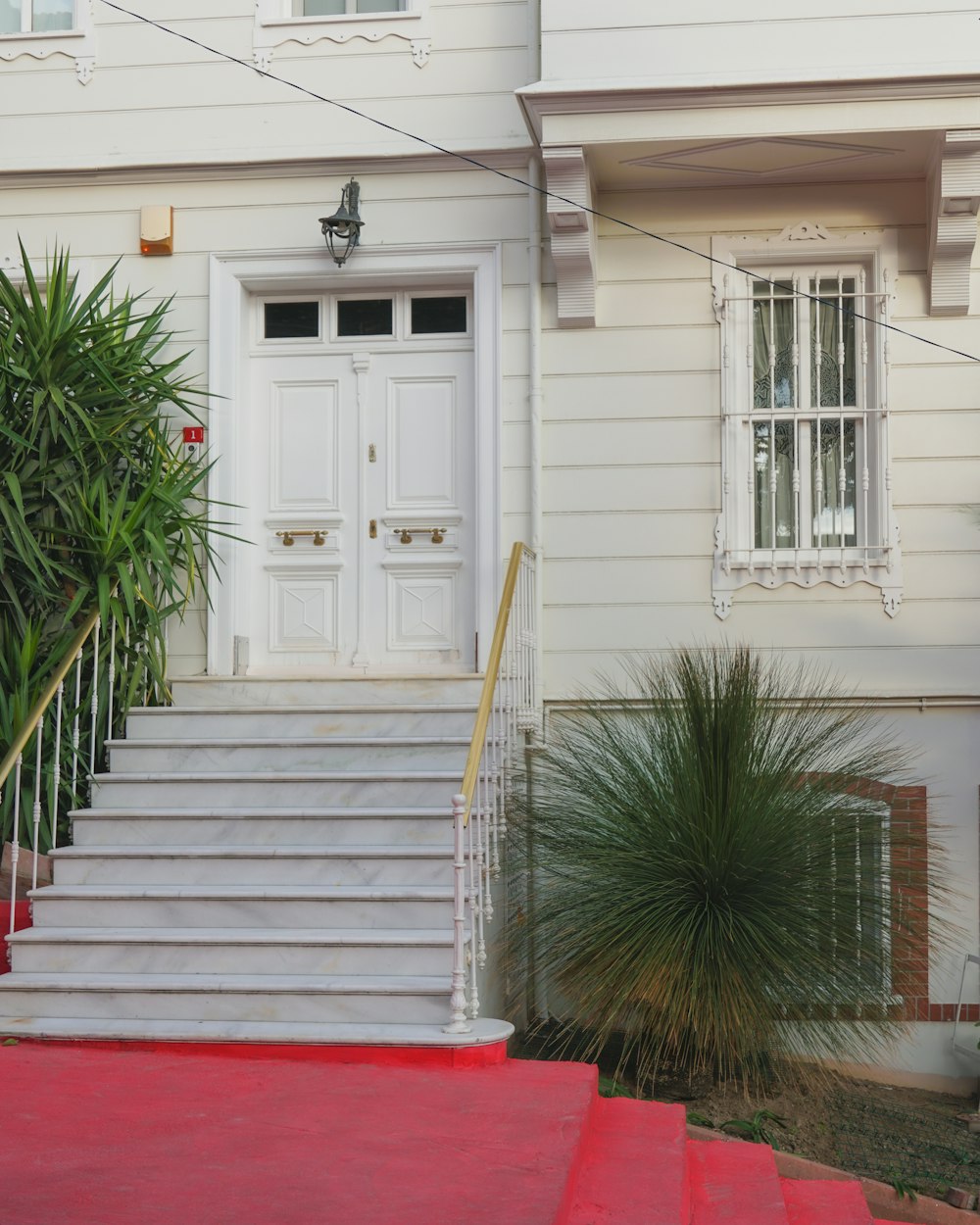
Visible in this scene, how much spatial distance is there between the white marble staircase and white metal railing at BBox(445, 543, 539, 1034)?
124 millimetres

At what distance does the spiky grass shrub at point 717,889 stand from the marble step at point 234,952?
0.57 m

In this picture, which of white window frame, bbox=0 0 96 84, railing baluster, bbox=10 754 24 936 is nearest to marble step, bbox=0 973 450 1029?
railing baluster, bbox=10 754 24 936

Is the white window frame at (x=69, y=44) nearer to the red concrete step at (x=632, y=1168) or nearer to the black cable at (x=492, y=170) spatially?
the black cable at (x=492, y=170)

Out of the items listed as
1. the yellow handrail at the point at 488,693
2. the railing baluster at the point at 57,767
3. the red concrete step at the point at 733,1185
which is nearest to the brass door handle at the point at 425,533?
the yellow handrail at the point at 488,693

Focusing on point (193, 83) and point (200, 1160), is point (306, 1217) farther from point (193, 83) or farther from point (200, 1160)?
point (193, 83)

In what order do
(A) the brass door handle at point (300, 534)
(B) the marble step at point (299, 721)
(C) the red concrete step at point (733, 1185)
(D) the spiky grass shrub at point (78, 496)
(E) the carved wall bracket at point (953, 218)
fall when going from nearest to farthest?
A: (C) the red concrete step at point (733, 1185)
(D) the spiky grass shrub at point (78, 496)
(B) the marble step at point (299, 721)
(E) the carved wall bracket at point (953, 218)
(A) the brass door handle at point (300, 534)

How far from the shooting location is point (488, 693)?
5.58 meters

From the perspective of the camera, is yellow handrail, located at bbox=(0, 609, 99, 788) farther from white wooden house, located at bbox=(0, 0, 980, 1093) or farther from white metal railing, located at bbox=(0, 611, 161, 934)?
white wooden house, located at bbox=(0, 0, 980, 1093)

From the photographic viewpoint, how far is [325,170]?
7.50m

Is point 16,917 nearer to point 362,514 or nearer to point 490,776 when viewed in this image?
point 490,776

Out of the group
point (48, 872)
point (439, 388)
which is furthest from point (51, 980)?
point (439, 388)

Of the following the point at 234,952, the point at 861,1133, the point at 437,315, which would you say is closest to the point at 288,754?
the point at 234,952

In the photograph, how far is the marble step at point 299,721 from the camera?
657cm

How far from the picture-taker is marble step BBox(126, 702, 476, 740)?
6566 millimetres
